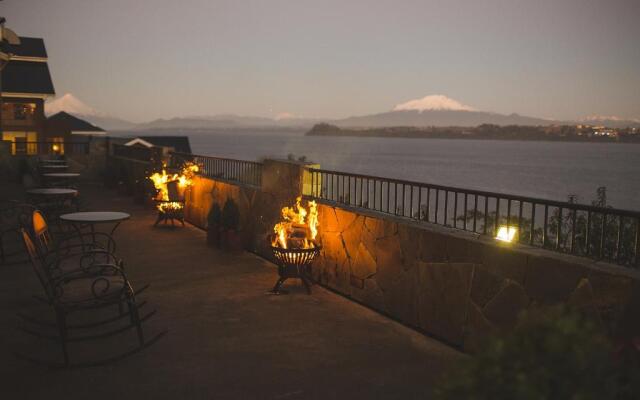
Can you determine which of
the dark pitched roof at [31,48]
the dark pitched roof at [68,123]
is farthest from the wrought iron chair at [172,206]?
the dark pitched roof at [68,123]

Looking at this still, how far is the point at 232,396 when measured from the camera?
441 cm

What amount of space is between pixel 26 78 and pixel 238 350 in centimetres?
3952

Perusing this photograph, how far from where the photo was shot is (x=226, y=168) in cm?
1237

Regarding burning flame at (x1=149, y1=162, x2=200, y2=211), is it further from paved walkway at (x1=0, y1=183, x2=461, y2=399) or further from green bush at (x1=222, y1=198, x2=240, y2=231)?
paved walkway at (x1=0, y1=183, x2=461, y2=399)

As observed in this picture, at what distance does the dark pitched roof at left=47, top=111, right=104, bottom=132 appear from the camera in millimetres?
45531

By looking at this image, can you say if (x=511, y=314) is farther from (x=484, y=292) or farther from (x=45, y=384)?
(x=45, y=384)

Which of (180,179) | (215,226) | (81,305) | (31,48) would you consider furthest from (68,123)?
(81,305)

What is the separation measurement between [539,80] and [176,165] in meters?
130

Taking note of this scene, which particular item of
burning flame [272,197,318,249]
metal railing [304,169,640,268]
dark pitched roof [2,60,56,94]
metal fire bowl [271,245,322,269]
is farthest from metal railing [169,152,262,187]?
dark pitched roof [2,60,56,94]

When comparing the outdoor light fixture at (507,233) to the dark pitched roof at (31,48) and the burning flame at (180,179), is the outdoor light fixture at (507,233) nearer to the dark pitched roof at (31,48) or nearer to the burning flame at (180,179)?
the burning flame at (180,179)

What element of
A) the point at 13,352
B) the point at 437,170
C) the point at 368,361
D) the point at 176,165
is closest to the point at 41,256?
the point at 13,352

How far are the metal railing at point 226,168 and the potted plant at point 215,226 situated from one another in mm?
860

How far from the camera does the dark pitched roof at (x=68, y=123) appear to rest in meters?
45.5

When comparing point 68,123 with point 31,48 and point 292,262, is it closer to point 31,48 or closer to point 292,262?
point 31,48
